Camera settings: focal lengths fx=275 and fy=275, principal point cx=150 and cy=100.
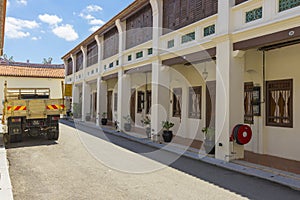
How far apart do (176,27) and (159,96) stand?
285cm

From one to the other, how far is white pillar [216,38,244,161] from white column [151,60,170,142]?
3.65m

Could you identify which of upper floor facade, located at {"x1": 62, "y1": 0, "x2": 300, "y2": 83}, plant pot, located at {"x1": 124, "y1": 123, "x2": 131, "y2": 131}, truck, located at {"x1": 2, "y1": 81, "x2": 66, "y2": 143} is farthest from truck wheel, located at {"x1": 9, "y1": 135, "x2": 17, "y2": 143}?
upper floor facade, located at {"x1": 62, "y1": 0, "x2": 300, "y2": 83}

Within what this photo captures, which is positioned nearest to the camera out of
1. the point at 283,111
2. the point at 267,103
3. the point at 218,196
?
the point at 218,196

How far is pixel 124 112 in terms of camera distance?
14.9 metres

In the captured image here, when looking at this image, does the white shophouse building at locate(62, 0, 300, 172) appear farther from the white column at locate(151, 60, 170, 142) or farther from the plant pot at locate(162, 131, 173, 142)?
the plant pot at locate(162, 131, 173, 142)

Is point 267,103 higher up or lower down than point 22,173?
higher up

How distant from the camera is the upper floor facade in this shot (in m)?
6.74

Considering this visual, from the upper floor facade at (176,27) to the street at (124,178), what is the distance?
3.64 meters

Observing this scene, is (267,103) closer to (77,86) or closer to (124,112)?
(124,112)

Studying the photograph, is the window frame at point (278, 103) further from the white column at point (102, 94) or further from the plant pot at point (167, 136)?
the white column at point (102, 94)

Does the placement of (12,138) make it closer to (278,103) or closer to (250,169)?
(250,169)

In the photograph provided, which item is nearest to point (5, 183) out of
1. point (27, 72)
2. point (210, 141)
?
point (210, 141)

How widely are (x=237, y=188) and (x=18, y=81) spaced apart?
31.4m

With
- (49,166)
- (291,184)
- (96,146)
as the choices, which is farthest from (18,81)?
(291,184)
